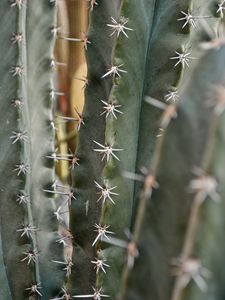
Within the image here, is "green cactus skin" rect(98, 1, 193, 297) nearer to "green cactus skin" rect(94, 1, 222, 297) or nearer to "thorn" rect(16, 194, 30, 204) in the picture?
"green cactus skin" rect(94, 1, 222, 297)

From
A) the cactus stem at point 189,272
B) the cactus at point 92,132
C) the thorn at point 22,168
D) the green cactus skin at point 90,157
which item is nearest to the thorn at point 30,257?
the cactus at point 92,132

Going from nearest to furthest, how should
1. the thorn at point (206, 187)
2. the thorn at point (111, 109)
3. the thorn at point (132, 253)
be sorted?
1. the thorn at point (206, 187)
2. the thorn at point (132, 253)
3. the thorn at point (111, 109)

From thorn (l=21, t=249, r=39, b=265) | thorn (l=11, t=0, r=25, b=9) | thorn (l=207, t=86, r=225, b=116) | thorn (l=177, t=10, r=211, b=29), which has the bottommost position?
thorn (l=21, t=249, r=39, b=265)

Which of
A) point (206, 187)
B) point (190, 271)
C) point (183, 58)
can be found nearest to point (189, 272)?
point (190, 271)

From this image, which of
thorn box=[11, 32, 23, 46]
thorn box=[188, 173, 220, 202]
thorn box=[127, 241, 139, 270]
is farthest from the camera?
thorn box=[11, 32, 23, 46]

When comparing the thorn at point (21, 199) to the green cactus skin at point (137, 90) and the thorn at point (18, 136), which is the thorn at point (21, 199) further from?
the green cactus skin at point (137, 90)

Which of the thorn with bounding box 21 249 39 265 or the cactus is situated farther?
the thorn with bounding box 21 249 39 265

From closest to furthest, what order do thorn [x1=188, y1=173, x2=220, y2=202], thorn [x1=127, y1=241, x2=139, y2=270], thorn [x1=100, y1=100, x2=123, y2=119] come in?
thorn [x1=188, y1=173, x2=220, y2=202], thorn [x1=127, y1=241, x2=139, y2=270], thorn [x1=100, y1=100, x2=123, y2=119]

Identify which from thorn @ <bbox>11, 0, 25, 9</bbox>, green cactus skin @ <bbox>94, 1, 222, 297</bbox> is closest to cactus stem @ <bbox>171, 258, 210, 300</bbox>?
green cactus skin @ <bbox>94, 1, 222, 297</bbox>

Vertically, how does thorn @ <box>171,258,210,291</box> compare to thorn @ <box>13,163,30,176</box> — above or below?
above
